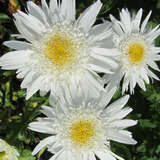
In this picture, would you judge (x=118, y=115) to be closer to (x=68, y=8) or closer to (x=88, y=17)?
(x=88, y=17)

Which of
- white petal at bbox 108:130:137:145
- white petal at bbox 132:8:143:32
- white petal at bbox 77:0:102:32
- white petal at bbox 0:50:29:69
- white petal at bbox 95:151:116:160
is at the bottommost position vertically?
white petal at bbox 95:151:116:160

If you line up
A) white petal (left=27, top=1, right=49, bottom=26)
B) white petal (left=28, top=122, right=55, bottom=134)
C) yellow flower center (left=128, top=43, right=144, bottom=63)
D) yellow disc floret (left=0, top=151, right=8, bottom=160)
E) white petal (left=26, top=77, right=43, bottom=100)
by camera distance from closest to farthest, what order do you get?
1. white petal (left=27, top=1, right=49, bottom=26)
2. white petal (left=26, top=77, right=43, bottom=100)
3. white petal (left=28, top=122, right=55, bottom=134)
4. yellow disc floret (left=0, top=151, right=8, bottom=160)
5. yellow flower center (left=128, top=43, right=144, bottom=63)

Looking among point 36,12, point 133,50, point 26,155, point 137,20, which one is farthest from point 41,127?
point 137,20

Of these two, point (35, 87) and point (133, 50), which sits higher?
point (133, 50)

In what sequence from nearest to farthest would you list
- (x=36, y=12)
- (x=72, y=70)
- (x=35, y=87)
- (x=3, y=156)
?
(x=36, y=12), (x=35, y=87), (x=72, y=70), (x=3, y=156)

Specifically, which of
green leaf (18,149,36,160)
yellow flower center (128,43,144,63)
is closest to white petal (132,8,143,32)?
yellow flower center (128,43,144,63)

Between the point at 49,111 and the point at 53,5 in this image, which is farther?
the point at 49,111

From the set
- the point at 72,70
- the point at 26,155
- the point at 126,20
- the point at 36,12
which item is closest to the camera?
the point at 36,12

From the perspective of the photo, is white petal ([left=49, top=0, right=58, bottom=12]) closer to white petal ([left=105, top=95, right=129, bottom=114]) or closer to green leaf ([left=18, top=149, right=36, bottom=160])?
white petal ([left=105, top=95, right=129, bottom=114])
